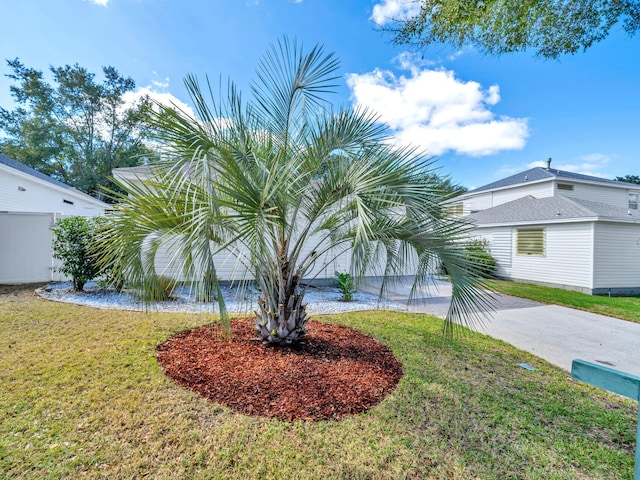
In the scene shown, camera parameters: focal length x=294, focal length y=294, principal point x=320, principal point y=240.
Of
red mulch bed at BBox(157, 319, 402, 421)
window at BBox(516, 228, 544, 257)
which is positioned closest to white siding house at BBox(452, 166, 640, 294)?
window at BBox(516, 228, 544, 257)

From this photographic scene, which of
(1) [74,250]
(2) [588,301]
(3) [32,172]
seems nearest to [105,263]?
(1) [74,250]

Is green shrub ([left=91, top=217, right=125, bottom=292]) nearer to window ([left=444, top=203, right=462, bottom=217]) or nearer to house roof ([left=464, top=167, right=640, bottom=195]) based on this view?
window ([left=444, top=203, right=462, bottom=217])

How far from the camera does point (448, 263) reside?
3287mm

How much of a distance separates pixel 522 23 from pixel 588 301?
861 centimetres

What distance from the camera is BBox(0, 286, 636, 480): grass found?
2145 millimetres

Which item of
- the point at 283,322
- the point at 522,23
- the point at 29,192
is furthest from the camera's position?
the point at 29,192

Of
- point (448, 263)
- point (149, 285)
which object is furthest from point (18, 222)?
point (448, 263)

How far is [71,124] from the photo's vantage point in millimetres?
24062

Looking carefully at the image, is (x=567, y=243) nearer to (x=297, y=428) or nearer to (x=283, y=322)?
(x=283, y=322)

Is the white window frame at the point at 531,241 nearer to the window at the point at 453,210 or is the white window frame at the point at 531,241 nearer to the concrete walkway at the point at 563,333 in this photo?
the concrete walkway at the point at 563,333

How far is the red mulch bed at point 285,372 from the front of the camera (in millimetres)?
2928

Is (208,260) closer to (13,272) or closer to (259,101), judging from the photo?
(259,101)

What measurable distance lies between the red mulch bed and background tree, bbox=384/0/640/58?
5.47 meters

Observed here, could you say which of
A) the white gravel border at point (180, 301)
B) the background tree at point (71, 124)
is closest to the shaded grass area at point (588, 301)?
the white gravel border at point (180, 301)
